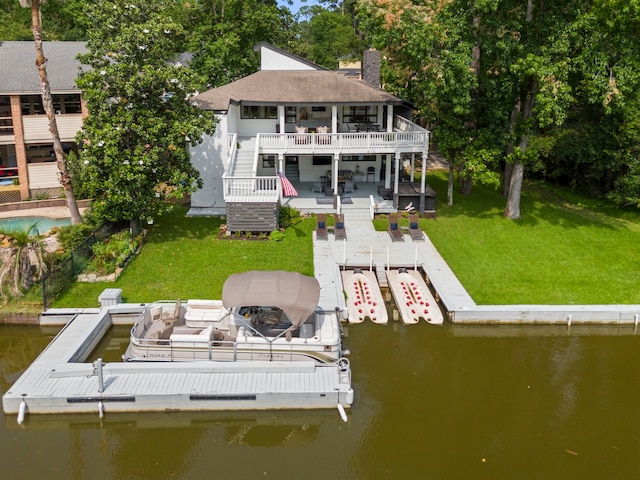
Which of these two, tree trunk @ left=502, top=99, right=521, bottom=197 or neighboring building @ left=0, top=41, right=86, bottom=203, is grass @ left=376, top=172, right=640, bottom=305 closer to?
tree trunk @ left=502, top=99, right=521, bottom=197

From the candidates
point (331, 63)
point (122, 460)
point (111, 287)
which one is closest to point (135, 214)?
point (111, 287)

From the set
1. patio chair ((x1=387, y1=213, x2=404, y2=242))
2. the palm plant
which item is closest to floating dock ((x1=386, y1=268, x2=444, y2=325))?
patio chair ((x1=387, y1=213, x2=404, y2=242))

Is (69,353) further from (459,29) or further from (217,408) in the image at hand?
(459,29)

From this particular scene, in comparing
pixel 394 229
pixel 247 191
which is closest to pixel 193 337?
pixel 247 191

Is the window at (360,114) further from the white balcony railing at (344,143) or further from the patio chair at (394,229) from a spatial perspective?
the patio chair at (394,229)

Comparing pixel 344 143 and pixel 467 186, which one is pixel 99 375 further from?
pixel 467 186

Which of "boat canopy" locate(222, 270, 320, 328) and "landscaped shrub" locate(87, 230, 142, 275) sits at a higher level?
"boat canopy" locate(222, 270, 320, 328)
